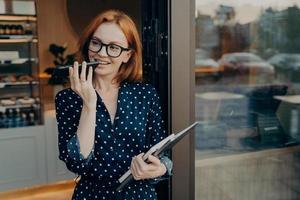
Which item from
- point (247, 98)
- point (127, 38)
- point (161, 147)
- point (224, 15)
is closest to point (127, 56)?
point (127, 38)

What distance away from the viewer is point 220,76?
1.29 metres

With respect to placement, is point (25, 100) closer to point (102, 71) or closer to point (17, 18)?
point (17, 18)

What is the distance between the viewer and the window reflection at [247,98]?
4.11 feet

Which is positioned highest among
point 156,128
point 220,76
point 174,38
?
point 174,38

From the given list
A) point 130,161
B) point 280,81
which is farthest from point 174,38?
point 280,81

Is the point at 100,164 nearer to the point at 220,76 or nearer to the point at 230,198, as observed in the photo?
the point at 220,76

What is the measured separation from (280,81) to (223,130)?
0.33 m

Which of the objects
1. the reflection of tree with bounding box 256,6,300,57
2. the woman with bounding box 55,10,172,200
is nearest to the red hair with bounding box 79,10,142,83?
the woman with bounding box 55,10,172,200

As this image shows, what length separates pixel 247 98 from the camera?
137 cm

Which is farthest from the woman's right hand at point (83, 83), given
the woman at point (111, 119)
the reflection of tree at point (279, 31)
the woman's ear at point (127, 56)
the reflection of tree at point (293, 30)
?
the reflection of tree at point (293, 30)

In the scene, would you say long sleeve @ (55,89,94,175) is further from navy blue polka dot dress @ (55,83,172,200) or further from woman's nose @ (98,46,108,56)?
woman's nose @ (98,46,108,56)

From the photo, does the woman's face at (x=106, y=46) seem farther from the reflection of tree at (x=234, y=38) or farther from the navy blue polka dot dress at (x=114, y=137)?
the reflection of tree at (x=234, y=38)

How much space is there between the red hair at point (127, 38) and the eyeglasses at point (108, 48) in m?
0.03

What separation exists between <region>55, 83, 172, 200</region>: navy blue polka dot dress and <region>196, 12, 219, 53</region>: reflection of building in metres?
0.31
